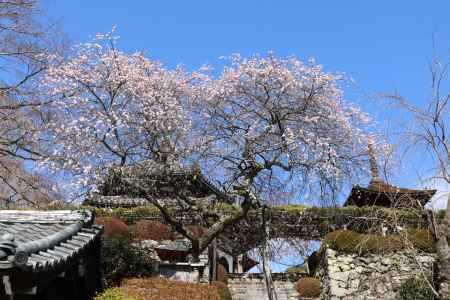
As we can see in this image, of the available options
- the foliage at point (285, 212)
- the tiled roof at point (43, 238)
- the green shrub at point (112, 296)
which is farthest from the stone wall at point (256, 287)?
the tiled roof at point (43, 238)

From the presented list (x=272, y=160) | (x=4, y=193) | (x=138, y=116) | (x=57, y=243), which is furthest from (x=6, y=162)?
(x=57, y=243)

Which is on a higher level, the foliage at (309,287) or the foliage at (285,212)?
the foliage at (285,212)

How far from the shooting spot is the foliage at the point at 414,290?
1449 cm

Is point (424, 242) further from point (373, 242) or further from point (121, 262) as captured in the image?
point (121, 262)

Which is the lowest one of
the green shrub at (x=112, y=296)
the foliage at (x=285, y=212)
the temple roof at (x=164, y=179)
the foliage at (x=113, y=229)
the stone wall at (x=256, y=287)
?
the stone wall at (x=256, y=287)

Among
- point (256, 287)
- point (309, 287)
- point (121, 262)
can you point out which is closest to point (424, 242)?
point (309, 287)

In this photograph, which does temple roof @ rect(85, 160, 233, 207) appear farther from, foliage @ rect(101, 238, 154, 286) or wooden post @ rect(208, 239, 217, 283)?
wooden post @ rect(208, 239, 217, 283)

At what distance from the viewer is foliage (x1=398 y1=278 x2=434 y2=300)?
14.5 meters

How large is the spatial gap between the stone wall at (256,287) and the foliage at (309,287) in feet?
1.54

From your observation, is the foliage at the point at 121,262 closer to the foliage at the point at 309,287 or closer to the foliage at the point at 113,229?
the foliage at the point at 113,229

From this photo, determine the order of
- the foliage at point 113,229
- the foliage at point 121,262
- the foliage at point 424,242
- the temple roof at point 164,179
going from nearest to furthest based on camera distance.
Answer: the foliage at point 121,262
the foliage at point 113,229
the temple roof at point 164,179
the foliage at point 424,242

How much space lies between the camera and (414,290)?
1500 cm

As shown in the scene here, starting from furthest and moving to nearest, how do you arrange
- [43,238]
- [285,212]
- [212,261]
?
1. [285,212]
2. [212,261]
3. [43,238]

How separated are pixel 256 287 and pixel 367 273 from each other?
4939 millimetres
